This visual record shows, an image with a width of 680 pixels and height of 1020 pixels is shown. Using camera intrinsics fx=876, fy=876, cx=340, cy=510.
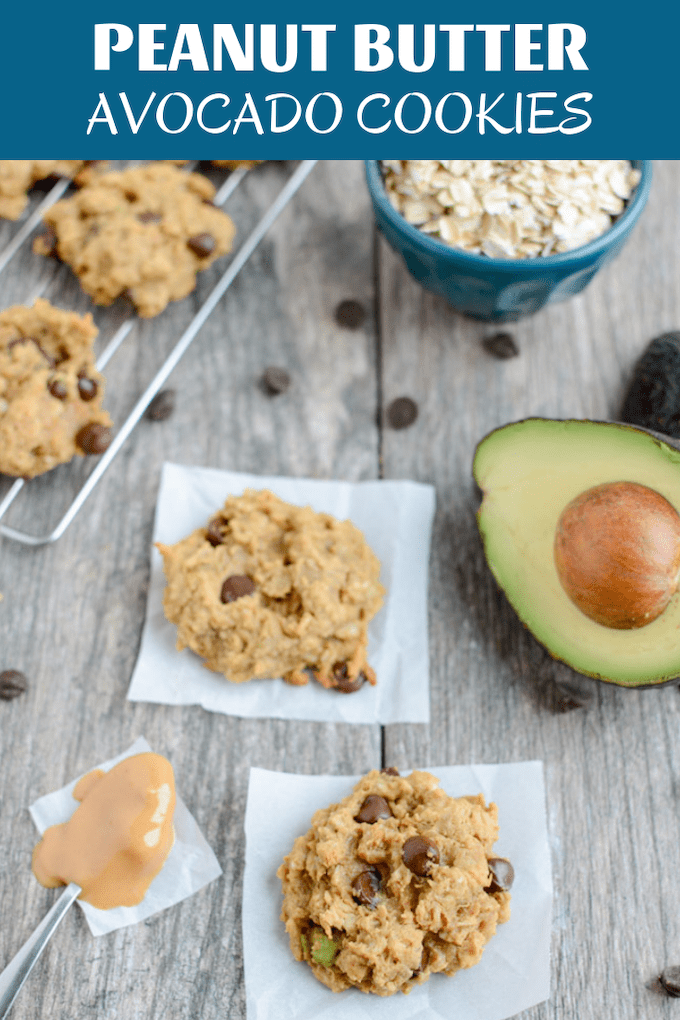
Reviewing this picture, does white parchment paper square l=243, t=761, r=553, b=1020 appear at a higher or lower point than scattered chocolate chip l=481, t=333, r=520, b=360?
lower

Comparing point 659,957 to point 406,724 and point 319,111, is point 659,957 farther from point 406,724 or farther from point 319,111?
point 319,111

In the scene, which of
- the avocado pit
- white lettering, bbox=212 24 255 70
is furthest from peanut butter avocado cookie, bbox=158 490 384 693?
white lettering, bbox=212 24 255 70

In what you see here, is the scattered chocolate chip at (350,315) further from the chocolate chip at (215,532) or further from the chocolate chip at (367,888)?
the chocolate chip at (367,888)

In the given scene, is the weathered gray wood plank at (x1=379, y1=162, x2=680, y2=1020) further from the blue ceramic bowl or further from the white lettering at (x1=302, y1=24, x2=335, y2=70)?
the white lettering at (x1=302, y1=24, x2=335, y2=70)

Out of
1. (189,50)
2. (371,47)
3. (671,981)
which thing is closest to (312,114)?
(371,47)

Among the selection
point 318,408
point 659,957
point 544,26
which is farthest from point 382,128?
point 659,957

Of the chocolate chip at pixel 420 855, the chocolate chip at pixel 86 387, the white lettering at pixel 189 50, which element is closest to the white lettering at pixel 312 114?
the white lettering at pixel 189 50

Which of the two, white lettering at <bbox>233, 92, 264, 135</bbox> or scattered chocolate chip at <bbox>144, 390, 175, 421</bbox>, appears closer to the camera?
white lettering at <bbox>233, 92, 264, 135</bbox>
